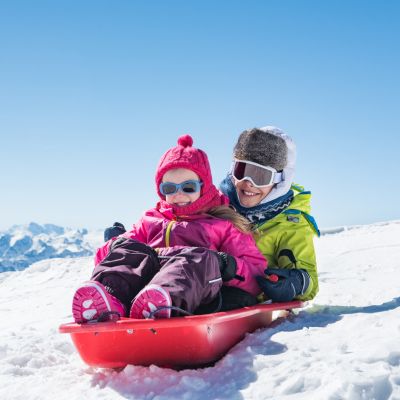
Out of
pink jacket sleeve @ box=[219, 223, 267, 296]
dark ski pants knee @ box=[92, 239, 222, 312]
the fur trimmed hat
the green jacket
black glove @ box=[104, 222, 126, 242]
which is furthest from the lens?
the fur trimmed hat

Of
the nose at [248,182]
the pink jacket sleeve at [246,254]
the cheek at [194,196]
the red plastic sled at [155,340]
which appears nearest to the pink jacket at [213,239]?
the pink jacket sleeve at [246,254]

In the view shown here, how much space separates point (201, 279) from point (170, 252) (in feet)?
1.08

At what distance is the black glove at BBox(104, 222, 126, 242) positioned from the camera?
383 cm

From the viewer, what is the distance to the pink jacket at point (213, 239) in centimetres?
312

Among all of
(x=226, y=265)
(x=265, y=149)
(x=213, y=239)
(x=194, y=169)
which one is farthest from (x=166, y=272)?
(x=265, y=149)

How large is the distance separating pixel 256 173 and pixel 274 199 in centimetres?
25

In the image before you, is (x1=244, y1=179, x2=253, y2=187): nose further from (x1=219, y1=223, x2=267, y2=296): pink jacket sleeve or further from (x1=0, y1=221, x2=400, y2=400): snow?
(x1=0, y1=221, x2=400, y2=400): snow

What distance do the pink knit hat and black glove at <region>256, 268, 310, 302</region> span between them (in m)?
0.61

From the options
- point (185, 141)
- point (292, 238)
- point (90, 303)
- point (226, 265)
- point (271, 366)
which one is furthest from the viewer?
point (292, 238)

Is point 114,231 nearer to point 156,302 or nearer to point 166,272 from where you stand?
point 166,272

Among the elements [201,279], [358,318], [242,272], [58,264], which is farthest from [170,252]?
[58,264]

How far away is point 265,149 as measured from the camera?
3.95 metres

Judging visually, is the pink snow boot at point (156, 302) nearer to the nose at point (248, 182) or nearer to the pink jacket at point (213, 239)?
the pink jacket at point (213, 239)

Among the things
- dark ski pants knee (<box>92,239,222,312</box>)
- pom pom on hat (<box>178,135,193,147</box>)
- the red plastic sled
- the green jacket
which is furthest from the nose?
the red plastic sled
